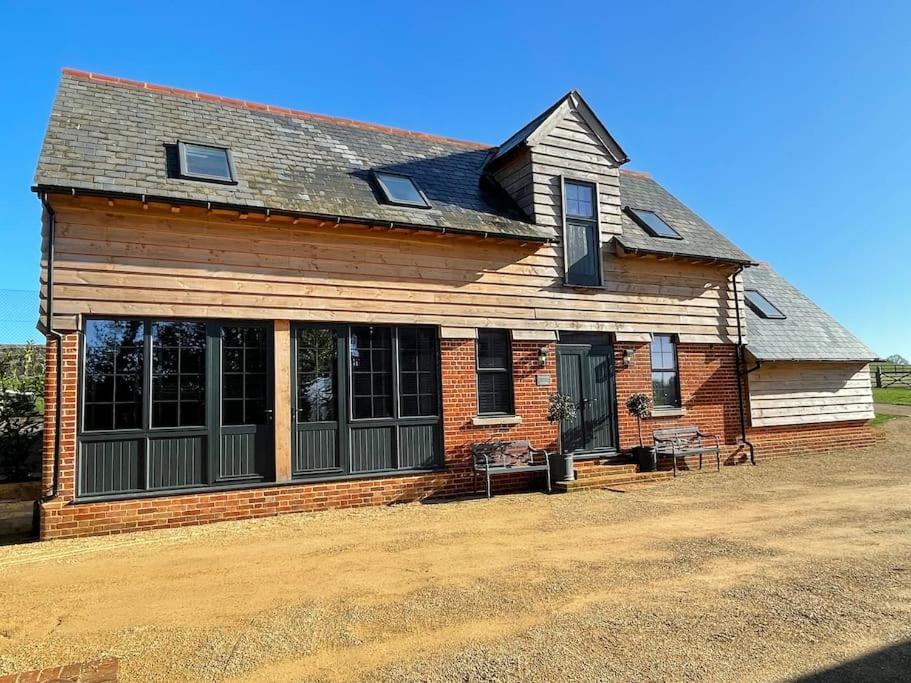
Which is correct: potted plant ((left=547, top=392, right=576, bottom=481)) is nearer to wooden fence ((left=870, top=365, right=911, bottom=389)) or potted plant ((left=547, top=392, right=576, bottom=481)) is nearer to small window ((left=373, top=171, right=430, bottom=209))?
small window ((left=373, top=171, right=430, bottom=209))

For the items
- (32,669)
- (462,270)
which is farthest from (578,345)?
(32,669)

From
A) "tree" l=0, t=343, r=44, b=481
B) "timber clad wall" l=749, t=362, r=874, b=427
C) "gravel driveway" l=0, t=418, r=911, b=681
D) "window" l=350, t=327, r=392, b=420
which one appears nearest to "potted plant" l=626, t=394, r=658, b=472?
"gravel driveway" l=0, t=418, r=911, b=681

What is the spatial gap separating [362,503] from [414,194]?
17.3 ft

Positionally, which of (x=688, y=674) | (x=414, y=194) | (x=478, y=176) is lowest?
(x=688, y=674)

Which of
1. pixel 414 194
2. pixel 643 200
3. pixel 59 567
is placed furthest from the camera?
pixel 643 200

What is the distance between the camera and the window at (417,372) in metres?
9.63

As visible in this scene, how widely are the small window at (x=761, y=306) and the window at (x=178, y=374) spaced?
12.7 meters

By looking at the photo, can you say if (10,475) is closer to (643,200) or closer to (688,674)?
(688,674)

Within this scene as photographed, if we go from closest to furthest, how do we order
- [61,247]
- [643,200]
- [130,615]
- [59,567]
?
[130,615]
[59,567]
[61,247]
[643,200]

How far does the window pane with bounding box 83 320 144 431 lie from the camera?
773 cm

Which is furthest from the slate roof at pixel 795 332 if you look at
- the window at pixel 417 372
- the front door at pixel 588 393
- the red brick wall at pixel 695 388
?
the window at pixel 417 372

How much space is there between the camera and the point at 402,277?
9.64 m

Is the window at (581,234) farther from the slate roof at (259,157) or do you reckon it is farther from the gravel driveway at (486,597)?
the gravel driveway at (486,597)

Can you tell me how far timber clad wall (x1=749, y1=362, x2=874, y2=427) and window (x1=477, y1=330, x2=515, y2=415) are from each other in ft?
20.3
